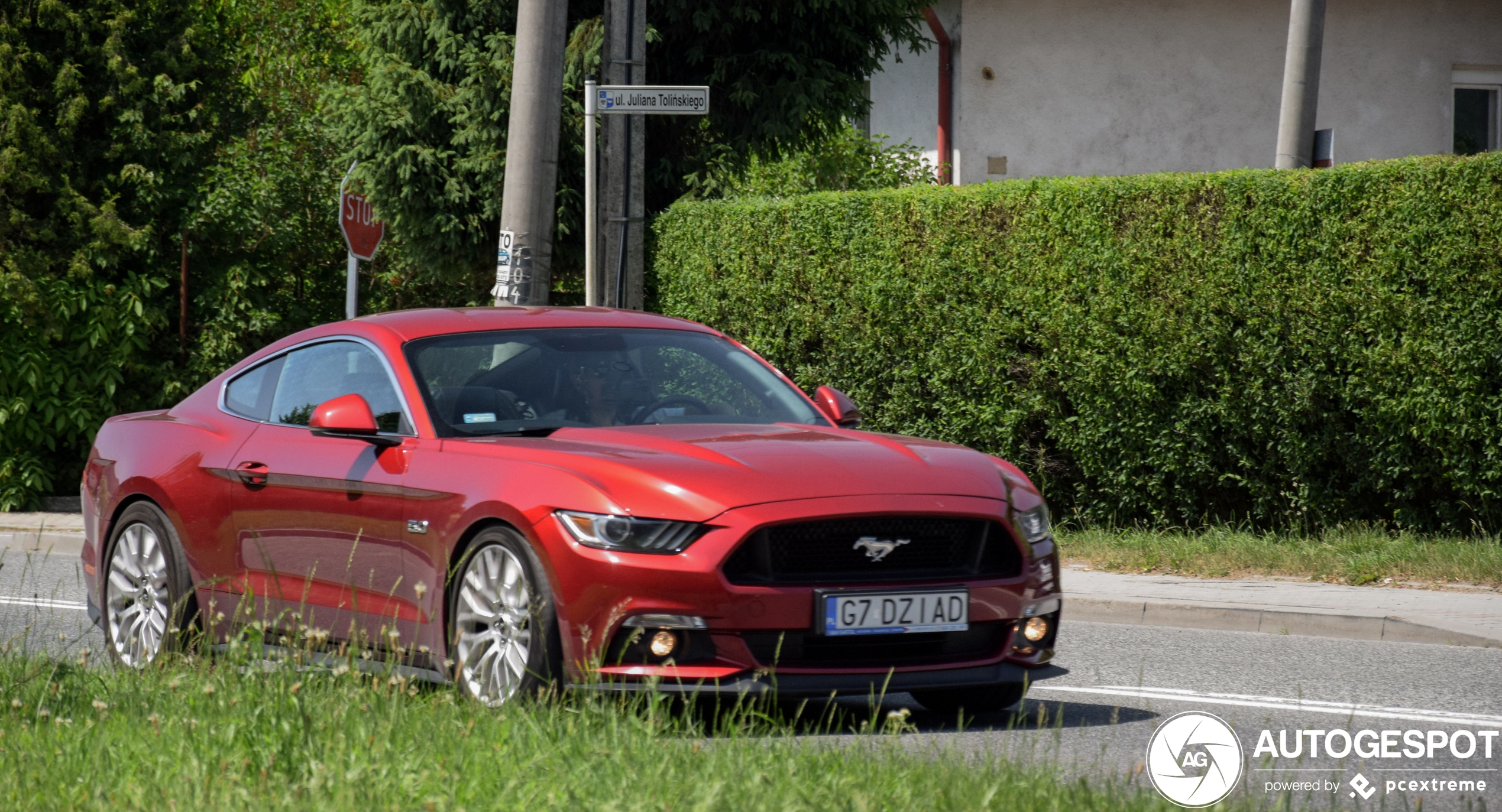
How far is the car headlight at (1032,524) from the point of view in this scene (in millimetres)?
6168

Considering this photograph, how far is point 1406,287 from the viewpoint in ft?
36.0

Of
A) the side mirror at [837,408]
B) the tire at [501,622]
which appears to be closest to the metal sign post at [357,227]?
the side mirror at [837,408]

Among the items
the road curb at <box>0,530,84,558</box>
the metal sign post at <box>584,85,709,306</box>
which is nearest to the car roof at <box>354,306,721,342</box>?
the metal sign post at <box>584,85,709,306</box>

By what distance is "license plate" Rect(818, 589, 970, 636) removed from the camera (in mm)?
5695

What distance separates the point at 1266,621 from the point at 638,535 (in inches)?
199

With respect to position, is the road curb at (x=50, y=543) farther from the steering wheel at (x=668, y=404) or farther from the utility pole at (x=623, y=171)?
the steering wheel at (x=668, y=404)

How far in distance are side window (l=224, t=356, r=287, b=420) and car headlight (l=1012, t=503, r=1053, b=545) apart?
319 cm

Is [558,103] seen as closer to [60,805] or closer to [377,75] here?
[377,75]

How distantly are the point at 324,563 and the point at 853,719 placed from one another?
2051 millimetres

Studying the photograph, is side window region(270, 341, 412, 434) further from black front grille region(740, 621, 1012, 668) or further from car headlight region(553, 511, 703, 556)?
black front grille region(740, 621, 1012, 668)

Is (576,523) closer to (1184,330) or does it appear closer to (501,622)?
(501,622)

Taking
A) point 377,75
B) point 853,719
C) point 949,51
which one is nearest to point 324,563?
point 853,719

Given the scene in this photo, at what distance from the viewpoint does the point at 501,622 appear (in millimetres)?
5898

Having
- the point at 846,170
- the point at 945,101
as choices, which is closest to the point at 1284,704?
the point at 846,170
